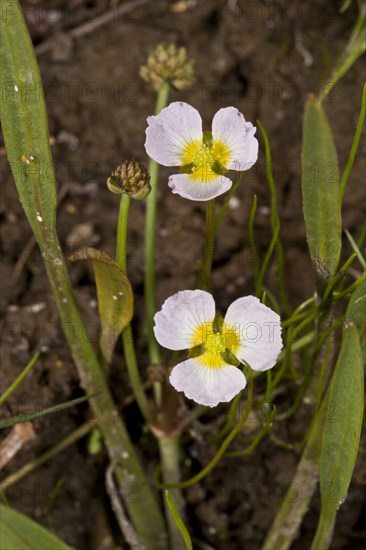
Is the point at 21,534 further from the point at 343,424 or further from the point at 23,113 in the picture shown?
the point at 23,113

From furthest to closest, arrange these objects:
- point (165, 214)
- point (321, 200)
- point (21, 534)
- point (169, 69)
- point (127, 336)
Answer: point (165, 214) → point (169, 69) → point (127, 336) → point (321, 200) → point (21, 534)

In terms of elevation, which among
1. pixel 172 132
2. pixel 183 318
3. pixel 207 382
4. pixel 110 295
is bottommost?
pixel 207 382

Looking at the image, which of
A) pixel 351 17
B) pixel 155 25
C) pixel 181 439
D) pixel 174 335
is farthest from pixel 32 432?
pixel 351 17

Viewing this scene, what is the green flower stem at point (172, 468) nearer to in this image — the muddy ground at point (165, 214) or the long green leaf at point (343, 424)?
the muddy ground at point (165, 214)

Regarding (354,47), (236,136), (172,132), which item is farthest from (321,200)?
(354,47)

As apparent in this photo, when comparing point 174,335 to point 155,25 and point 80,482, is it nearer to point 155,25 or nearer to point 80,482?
point 80,482
